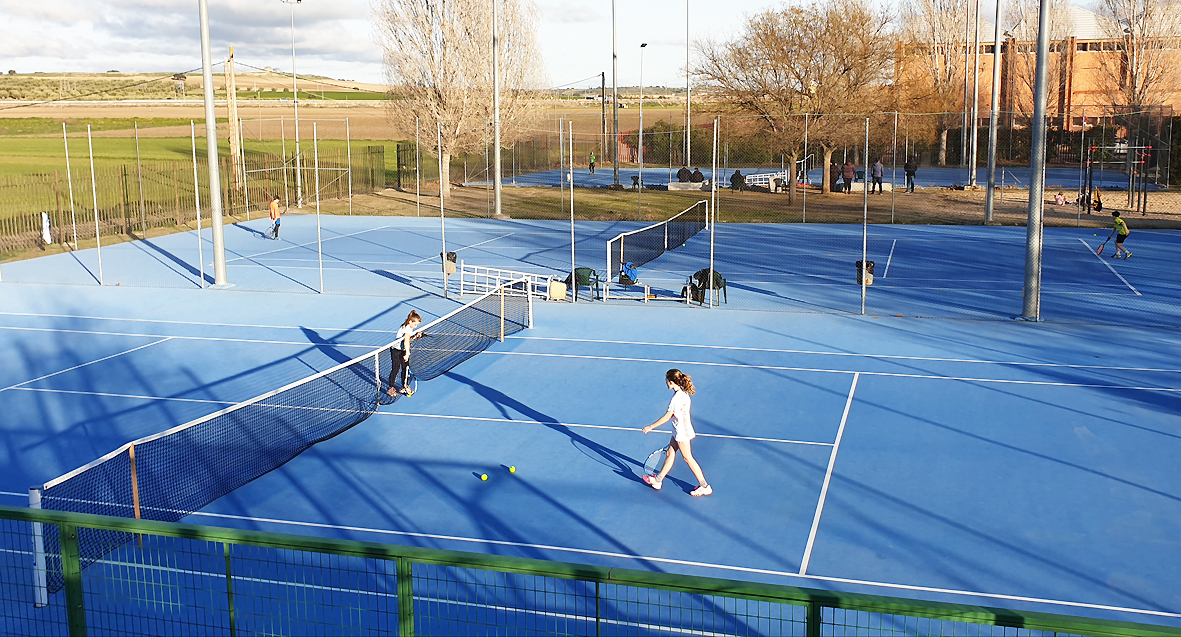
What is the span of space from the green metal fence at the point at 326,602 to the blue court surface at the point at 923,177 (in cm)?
4524

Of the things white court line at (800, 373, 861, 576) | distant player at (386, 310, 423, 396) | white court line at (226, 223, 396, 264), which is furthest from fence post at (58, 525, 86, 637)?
white court line at (226, 223, 396, 264)

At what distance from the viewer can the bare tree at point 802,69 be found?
48.4 meters

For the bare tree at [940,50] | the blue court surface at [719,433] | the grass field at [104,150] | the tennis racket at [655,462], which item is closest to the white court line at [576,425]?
the blue court surface at [719,433]

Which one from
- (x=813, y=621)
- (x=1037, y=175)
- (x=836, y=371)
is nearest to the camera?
(x=813, y=621)

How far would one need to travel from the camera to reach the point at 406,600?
6207mm

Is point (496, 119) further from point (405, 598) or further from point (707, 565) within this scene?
point (405, 598)

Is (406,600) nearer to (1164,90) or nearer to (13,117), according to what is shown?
(1164,90)

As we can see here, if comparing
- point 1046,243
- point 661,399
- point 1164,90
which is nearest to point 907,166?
point 1046,243

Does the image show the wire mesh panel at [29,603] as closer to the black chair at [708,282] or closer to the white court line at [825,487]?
the white court line at [825,487]

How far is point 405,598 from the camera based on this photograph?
6.20 metres

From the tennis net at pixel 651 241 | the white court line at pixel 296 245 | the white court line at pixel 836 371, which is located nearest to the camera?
the white court line at pixel 836 371

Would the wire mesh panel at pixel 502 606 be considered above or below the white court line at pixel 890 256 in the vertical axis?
below

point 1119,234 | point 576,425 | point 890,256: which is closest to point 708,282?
point 576,425

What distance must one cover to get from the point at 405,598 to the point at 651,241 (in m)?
30.5
